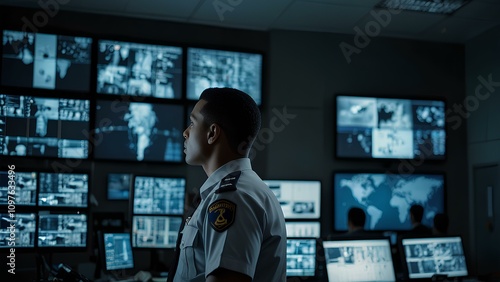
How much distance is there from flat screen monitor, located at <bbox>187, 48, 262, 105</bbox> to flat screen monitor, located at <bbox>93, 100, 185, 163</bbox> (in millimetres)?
282

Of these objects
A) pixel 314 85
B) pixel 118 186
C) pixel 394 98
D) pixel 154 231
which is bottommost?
pixel 154 231

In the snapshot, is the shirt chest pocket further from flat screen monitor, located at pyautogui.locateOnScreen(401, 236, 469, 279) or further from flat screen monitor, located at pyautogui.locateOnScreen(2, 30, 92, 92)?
flat screen monitor, located at pyautogui.locateOnScreen(2, 30, 92, 92)

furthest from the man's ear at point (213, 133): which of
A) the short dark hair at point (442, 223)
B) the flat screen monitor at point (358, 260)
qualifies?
the short dark hair at point (442, 223)

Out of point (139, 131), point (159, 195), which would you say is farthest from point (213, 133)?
point (139, 131)

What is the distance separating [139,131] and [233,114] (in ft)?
12.6

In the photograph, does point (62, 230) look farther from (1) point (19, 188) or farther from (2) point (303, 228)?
(2) point (303, 228)

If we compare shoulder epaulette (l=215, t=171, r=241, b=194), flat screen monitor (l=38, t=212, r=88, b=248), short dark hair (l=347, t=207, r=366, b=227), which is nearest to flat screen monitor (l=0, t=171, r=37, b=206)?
flat screen monitor (l=38, t=212, r=88, b=248)

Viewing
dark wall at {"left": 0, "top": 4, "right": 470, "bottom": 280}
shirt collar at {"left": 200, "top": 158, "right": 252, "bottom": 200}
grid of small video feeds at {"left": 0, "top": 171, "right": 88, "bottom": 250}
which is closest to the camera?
shirt collar at {"left": 200, "top": 158, "right": 252, "bottom": 200}

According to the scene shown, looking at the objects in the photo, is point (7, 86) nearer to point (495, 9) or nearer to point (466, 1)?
point (466, 1)

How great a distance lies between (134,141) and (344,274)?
2.25 m

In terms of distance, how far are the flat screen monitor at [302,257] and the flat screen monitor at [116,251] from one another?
1.14 meters

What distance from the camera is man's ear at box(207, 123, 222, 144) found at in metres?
1.34

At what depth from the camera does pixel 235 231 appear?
116cm

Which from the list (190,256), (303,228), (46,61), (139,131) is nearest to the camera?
(190,256)
